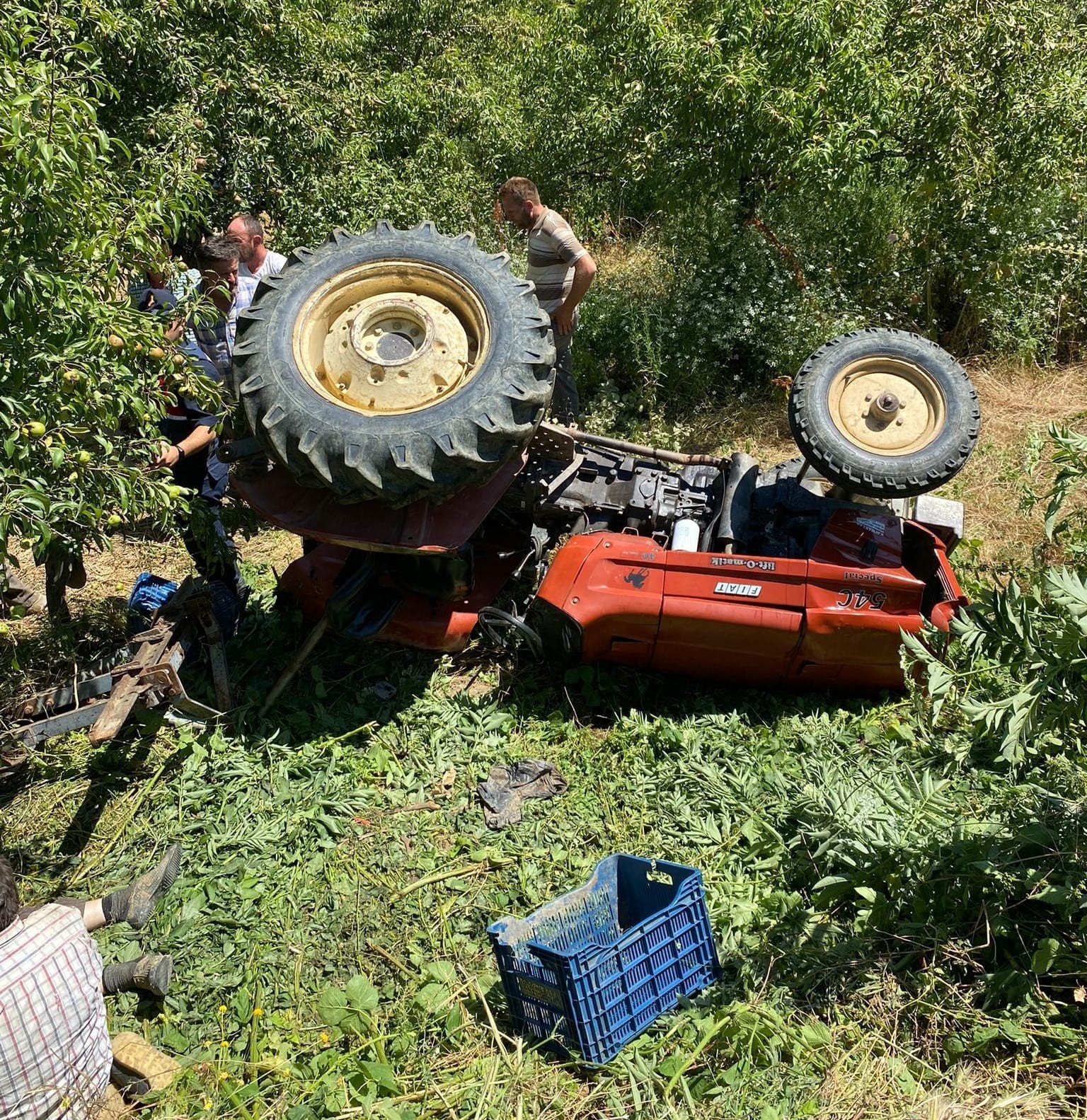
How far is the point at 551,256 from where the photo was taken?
555 cm

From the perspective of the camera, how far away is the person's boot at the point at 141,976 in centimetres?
337

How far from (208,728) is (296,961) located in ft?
4.50

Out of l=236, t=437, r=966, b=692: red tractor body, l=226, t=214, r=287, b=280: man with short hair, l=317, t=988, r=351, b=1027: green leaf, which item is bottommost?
l=317, t=988, r=351, b=1027: green leaf

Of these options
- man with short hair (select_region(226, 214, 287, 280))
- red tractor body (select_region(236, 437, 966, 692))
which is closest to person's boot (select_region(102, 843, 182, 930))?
red tractor body (select_region(236, 437, 966, 692))

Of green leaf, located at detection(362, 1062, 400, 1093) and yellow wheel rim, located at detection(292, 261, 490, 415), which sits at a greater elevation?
yellow wheel rim, located at detection(292, 261, 490, 415)

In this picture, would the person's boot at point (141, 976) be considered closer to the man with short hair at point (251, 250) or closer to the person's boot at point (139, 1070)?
the person's boot at point (139, 1070)

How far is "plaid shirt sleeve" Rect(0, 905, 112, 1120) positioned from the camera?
2.68 meters

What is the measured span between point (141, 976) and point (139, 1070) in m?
0.35

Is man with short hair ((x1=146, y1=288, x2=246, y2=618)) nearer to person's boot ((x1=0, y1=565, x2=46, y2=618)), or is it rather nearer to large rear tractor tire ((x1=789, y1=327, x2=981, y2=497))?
person's boot ((x1=0, y1=565, x2=46, y2=618))

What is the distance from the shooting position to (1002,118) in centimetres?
691

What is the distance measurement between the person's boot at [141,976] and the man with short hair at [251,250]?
10.8 ft

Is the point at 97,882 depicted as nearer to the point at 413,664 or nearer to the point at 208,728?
the point at 208,728

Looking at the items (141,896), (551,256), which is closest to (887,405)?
(551,256)

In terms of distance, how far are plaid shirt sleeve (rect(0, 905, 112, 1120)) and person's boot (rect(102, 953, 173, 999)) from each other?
1.28 feet
